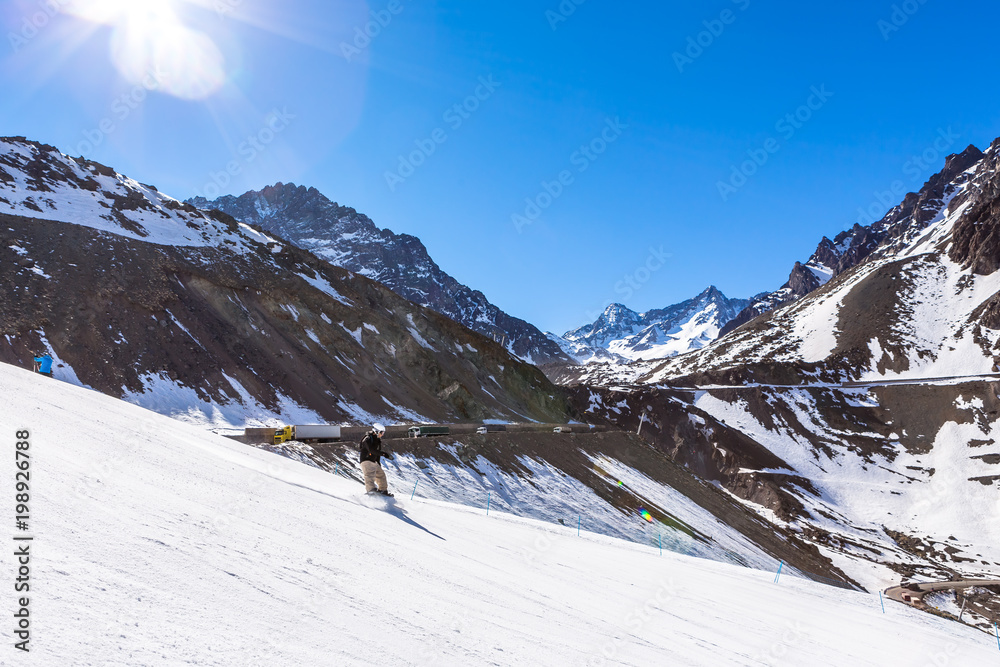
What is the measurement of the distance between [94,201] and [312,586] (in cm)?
6926

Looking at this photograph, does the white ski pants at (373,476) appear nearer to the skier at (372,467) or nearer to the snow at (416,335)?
the skier at (372,467)

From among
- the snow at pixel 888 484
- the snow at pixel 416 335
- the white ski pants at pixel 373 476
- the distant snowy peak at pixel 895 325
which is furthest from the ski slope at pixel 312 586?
the distant snowy peak at pixel 895 325

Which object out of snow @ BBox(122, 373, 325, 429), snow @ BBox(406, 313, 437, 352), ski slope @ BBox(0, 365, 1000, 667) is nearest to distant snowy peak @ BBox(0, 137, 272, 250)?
snow @ BBox(406, 313, 437, 352)

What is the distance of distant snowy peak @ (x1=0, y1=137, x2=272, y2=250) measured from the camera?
52875 mm

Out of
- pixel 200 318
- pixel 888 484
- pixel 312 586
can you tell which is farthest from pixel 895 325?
pixel 312 586

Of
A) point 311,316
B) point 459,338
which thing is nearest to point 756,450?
point 459,338

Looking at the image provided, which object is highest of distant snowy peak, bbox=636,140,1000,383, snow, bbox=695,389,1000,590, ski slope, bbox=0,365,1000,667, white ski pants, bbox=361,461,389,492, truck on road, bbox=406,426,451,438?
distant snowy peak, bbox=636,140,1000,383

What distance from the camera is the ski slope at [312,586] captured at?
→ 11.8 ft

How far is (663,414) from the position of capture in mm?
97562

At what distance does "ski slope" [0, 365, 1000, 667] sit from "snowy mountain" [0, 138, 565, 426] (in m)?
32.0

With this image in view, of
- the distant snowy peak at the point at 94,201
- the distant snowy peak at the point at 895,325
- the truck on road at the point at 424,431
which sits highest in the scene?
the distant snowy peak at the point at 895,325

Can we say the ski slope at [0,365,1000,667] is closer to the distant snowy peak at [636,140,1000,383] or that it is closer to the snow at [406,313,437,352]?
the snow at [406,313,437,352]

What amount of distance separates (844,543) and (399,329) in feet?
188

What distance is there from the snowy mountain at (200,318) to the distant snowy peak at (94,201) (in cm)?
22
